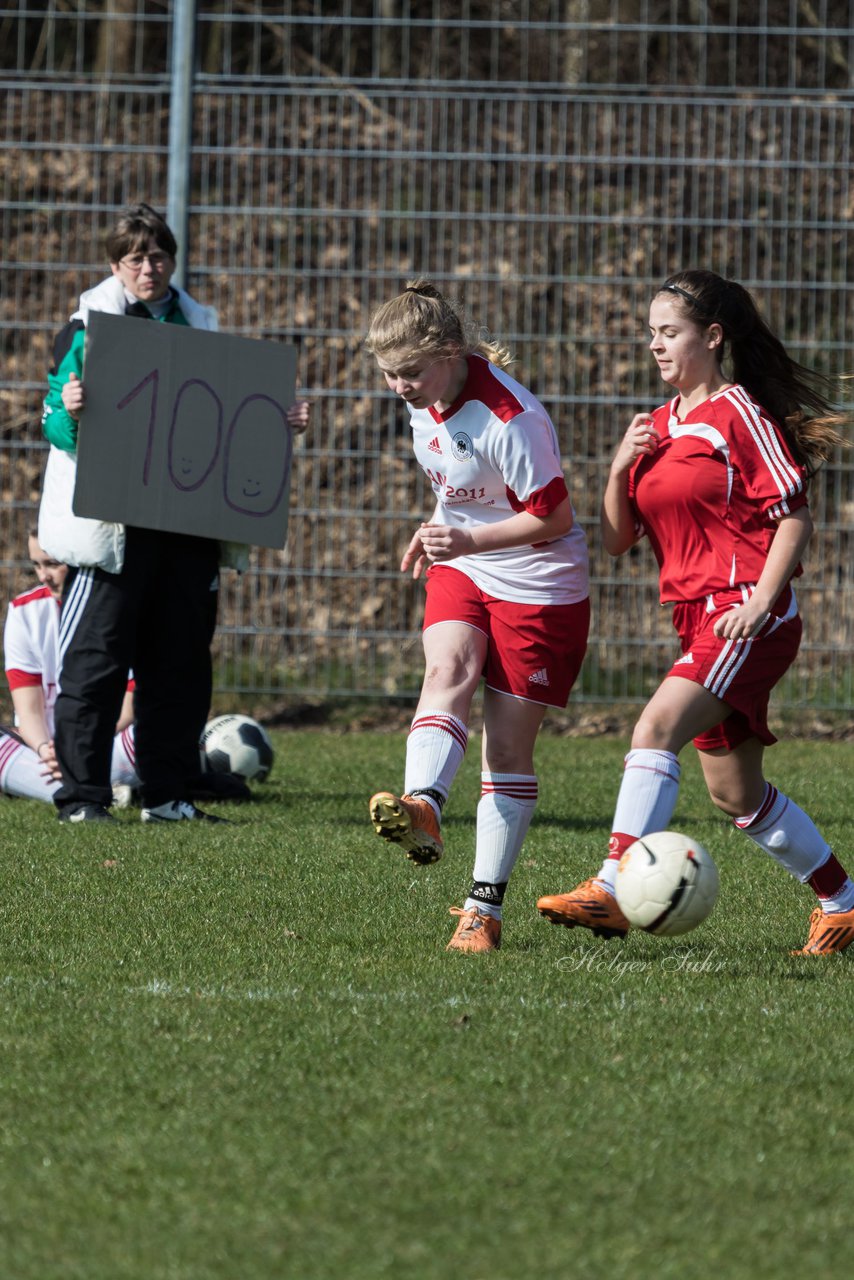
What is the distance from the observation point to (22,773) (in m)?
7.82

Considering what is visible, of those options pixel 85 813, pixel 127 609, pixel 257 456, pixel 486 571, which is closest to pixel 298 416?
pixel 257 456

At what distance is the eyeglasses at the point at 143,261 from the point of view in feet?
23.0

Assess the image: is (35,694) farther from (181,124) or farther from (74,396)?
(181,124)

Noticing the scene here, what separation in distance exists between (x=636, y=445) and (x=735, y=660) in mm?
651

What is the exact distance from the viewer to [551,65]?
13.6m

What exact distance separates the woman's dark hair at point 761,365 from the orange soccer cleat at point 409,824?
1437 millimetres

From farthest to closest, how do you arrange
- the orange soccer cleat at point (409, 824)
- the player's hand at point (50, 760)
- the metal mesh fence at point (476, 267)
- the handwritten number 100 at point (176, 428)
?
1. the metal mesh fence at point (476, 267)
2. the player's hand at point (50, 760)
3. the handwritten number 100 at point (176, 428)
4. the orange soccer cleat at point (409, 824)

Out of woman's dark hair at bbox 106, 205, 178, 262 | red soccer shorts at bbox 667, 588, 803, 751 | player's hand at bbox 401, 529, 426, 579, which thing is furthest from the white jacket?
red soccer shorts at bbox 667, 588, 803, 751

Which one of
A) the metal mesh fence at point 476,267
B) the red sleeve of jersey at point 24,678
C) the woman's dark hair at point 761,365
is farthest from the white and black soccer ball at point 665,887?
the metal mesh fence at point 476,267

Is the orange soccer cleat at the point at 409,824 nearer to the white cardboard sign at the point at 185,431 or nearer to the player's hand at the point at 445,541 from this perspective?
the player's hand at the point at 445,541

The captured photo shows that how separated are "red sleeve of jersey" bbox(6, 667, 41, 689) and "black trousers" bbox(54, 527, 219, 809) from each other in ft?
2.53

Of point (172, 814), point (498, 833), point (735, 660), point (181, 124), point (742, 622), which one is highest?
point (181, 124)

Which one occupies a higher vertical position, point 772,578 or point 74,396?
point 74,396

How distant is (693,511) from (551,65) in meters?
9.89
